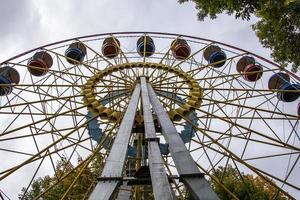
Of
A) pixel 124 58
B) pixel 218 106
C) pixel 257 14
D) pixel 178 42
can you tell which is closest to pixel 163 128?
pixel 257 14

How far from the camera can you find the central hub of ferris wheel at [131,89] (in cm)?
1554

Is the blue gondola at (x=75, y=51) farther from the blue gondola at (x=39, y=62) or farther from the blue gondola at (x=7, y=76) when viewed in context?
the blue gondola at (x=7, y=76)

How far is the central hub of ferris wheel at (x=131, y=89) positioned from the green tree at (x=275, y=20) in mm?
6728

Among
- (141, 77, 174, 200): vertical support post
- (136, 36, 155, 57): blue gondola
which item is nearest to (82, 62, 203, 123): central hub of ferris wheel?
(136, 36, 155, 57): blue gondola

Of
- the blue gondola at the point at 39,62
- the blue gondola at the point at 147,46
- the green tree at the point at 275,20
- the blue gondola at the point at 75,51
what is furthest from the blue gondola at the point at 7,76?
the green tree at the point at 275,20

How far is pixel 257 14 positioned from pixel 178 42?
1198 centimetres

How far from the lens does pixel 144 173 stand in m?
7.73

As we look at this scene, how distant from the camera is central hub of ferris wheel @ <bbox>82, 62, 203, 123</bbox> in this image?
15539 mm

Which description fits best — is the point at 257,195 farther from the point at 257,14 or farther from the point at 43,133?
the point at 257,14

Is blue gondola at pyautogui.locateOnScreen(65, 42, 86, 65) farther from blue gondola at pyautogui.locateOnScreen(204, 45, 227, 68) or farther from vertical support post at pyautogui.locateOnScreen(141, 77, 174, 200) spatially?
vertical support post at pyautogui.locateOnScreen(141, 77, 174, 200)

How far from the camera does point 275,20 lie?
841 cm

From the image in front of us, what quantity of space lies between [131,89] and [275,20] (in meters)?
8.41

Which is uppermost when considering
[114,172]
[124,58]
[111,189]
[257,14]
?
[124,58]

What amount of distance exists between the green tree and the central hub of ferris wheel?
6728 millimetres
